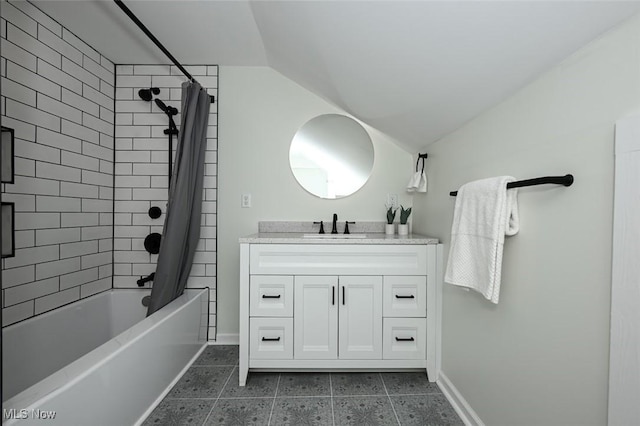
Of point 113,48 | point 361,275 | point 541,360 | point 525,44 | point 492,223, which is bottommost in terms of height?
point 541,360

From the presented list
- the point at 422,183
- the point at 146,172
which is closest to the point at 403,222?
the point at 422,183

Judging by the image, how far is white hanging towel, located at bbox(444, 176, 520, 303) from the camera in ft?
3.65

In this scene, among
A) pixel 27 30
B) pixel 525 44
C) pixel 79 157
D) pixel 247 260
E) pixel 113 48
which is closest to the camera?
pixel 525 44

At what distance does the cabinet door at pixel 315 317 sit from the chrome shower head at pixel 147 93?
1751 millimetres

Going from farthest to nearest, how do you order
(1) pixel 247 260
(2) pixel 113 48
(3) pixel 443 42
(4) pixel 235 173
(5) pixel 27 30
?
(4) pixel 235 173, (2) pixel 113 48, (1) pixel 247 260, (5) pixel 27 30, (3) pixel 443 42

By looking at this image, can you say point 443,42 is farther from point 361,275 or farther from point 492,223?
point 361,275

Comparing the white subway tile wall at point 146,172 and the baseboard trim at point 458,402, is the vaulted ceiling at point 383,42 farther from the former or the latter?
the baseboard trim at point 458,402

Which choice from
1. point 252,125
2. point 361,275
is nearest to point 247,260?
point 361,275

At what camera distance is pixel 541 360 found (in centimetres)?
101

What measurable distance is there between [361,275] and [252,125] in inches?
56.0

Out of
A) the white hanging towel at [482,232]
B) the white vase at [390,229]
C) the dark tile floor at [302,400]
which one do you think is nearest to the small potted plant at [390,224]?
the white vase at [390,229]

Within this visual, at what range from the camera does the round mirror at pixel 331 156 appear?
2.31 meters

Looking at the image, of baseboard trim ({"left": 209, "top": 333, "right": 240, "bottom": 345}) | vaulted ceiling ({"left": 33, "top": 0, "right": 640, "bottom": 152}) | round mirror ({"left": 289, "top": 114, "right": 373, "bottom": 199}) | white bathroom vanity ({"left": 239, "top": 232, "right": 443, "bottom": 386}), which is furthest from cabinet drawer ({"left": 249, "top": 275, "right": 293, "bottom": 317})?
vaulted ceiling ({"left": 33, "top": 0, "right": 640, "bottom": 152})

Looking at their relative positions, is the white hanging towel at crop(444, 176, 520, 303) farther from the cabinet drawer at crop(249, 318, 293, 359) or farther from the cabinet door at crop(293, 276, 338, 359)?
the cabinet drawer at crop(249, 318, 293, 359)
